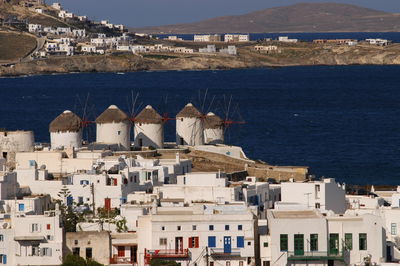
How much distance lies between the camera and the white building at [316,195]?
3747 cm

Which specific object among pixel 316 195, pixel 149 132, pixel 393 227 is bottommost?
pixel 393 227

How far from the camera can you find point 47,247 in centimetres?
3195

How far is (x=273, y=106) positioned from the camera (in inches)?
4459

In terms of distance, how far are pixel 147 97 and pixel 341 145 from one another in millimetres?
47954

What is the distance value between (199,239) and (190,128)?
916 inches

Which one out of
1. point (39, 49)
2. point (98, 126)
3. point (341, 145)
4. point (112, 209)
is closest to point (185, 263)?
point (112, 209)

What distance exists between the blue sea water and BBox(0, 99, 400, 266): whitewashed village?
1963 cm

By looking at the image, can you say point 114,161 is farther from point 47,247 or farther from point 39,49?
point 39,49

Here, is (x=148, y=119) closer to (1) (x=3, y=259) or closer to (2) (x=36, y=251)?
(2) (x=36, y=251)

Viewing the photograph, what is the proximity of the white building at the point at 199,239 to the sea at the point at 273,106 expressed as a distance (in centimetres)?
2774

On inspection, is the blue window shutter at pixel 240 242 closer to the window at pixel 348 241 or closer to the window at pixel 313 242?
the window at pixel 313 242

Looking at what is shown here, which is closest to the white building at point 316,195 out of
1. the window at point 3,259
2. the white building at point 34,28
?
the window at point 3,259

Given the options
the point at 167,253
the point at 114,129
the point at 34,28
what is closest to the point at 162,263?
the point at 167,253

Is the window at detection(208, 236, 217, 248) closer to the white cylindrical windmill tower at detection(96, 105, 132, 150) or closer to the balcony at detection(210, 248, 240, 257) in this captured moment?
the balcony at detection(210, 248, 240, 257)
